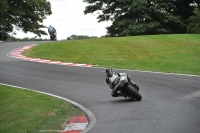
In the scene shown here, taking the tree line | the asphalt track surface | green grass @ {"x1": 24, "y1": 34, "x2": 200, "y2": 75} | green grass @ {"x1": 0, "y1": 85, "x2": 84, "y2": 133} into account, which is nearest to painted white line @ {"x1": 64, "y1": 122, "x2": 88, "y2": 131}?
green grass @ {"x1": 0, "y1": 85, "x2": 84, "y2": 133}

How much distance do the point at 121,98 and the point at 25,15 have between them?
4534 centimetres

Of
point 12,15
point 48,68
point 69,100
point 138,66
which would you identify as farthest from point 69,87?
point 12,15

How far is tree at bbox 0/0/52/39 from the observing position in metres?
51.6

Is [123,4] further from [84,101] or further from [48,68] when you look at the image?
[84,101]

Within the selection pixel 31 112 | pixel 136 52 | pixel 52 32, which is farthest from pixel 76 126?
pixel 52 32

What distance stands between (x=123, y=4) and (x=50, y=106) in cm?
4127

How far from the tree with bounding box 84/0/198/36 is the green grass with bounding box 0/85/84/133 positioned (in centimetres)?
3440

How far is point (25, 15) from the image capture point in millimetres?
54719

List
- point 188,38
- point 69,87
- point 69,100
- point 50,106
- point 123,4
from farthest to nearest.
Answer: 1. point 123,4
2. point 188,38
3. point 69,87
4. point 69,100
5. point 50,106

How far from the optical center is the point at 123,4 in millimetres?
50844

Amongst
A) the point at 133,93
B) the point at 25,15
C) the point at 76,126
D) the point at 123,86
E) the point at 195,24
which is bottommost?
the point at 76,126

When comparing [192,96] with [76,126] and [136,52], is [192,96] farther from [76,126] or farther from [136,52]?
[136,52]

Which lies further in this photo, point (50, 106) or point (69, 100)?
point (69, 100)

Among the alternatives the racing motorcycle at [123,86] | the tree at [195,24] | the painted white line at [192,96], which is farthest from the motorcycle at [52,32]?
the painted white line at [192,96]
